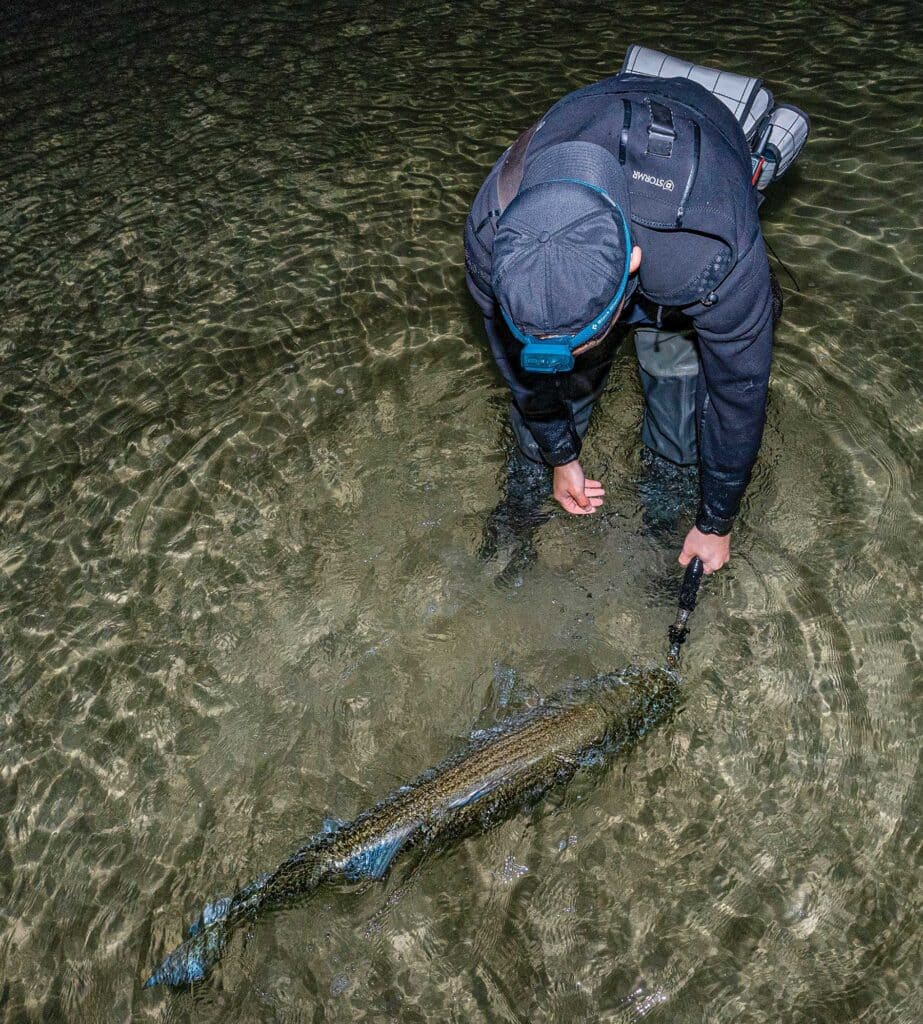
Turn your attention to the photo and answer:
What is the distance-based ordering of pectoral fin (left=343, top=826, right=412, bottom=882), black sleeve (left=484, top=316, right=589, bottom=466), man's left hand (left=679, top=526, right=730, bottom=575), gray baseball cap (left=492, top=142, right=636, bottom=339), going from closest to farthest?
gray baseball cap (left=492, top=142, right=636, bottom=339) → pectoral fin (left=343, top=826, right=412, bottom=882) → black sleeve (left=484, top=316, right=589, bottom=466) → man's left hand (left=679, top=526, right=730, bottom=575)

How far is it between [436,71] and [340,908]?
5.86 meters

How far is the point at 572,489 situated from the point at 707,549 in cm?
58

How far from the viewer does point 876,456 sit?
13.5 feet

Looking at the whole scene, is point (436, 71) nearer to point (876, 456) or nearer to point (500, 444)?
point (500, 444)

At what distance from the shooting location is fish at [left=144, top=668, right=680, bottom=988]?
9.57 ft

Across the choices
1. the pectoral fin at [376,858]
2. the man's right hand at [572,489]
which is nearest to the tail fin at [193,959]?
the pectoral fin at [376,858]

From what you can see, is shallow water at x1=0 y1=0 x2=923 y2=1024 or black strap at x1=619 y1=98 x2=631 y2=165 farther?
shallow water at x1=0 y1=0 x2=923 y2=1024

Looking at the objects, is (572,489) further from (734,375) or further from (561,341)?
(561,341)

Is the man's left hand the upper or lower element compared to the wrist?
lower

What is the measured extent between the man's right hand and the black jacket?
0.81 metres

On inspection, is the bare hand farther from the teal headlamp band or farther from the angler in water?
the teal headlamp band

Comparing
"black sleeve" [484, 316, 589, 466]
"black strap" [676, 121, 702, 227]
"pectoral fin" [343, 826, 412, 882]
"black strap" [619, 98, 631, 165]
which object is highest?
"black strap" [619, 98, 631, 165]

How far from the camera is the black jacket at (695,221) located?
7.89ft

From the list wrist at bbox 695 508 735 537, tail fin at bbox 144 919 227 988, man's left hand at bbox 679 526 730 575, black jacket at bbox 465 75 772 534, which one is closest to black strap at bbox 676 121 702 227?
black jacket at bbox 465 75 772 534
